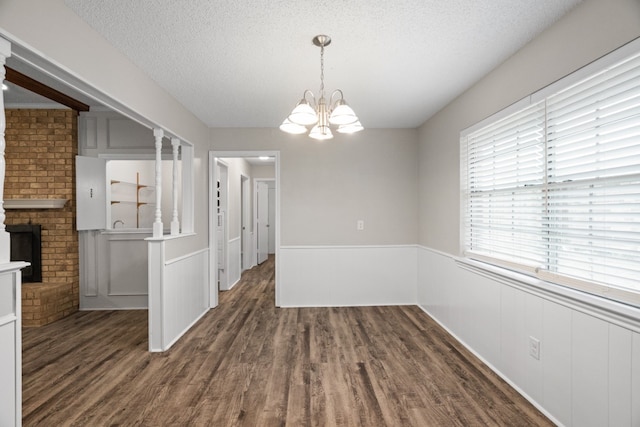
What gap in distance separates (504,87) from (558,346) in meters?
1.88

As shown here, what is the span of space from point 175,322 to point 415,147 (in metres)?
3.67

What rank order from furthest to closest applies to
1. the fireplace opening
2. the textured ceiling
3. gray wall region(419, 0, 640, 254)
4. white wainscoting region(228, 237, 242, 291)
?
white wainscoting region(228, 237, 242, 291) → the fireplace opening → the textured ceiling → gray wall region(419, 0, 640, 254)

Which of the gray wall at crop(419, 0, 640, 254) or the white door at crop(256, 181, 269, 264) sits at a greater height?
the gray wall at crop(419, 0, 640, 254)

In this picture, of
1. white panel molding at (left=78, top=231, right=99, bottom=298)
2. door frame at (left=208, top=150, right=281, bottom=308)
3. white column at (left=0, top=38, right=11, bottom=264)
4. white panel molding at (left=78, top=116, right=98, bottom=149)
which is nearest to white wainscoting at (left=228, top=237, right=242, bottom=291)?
door frame at (left=208, top=150, right=281, bottom=308)

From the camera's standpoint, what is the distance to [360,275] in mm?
4512

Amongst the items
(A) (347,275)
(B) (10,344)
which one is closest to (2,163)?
(B) (10,344)

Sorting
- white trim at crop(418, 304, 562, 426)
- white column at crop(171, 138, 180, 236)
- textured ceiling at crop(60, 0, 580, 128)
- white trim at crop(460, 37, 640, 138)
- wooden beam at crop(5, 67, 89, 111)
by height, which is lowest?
white trim at crop(418, 304, 562, 426)

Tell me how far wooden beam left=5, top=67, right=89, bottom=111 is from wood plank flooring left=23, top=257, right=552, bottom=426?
2.55 meters

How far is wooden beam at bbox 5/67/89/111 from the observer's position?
3.09 meters

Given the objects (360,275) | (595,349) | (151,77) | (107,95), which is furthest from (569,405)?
(151,77)

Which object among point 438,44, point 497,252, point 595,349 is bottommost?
point 595,349

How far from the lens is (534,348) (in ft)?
7.18

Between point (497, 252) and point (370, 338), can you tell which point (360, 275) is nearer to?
point (370, 338)

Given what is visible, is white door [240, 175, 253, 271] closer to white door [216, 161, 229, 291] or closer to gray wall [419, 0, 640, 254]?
white door [216, 161, 229, 291]
